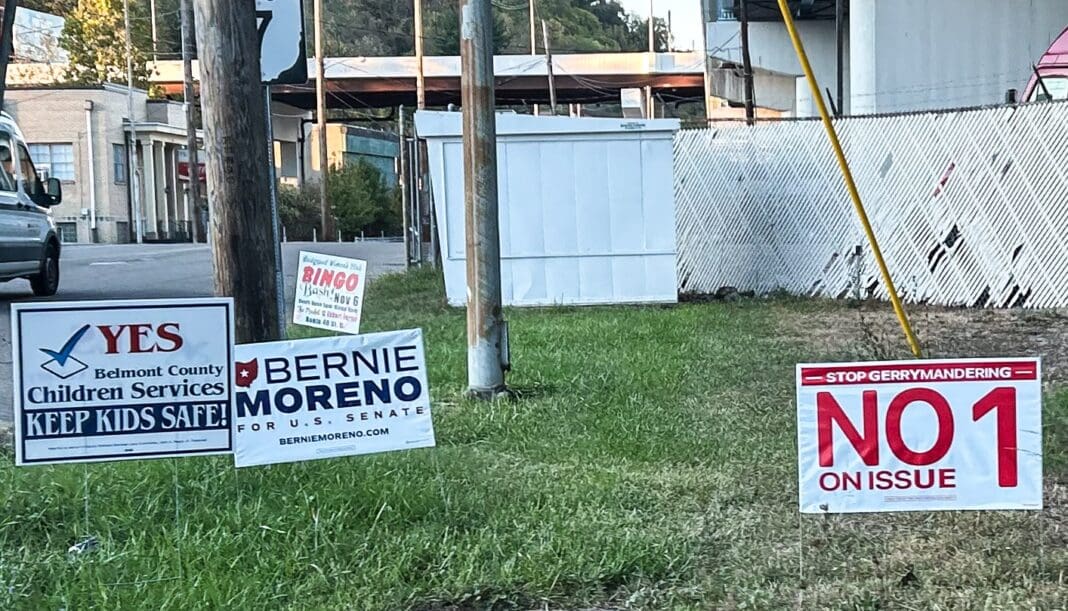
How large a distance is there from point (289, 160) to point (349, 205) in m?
11.2

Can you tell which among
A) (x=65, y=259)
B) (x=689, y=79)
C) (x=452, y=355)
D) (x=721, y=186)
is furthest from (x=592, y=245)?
(x=689, y=79)

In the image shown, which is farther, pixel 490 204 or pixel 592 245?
pixel 592 245

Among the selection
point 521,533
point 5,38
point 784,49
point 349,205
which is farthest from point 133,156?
point 521,533

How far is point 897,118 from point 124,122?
45.4 m

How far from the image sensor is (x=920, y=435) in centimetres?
459

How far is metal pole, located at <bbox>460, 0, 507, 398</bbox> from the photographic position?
8.70m

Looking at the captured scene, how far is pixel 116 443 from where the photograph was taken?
206 inches

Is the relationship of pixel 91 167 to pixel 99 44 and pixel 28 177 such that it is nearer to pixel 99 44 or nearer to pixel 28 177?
pixel 99 44

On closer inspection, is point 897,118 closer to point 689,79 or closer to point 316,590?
point 316,590

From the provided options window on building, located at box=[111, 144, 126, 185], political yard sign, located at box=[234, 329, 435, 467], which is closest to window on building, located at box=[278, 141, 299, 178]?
window on building, located at box=[111, 144, 126, 185]

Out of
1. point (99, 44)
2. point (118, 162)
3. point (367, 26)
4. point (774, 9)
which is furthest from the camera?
point (367, 26)

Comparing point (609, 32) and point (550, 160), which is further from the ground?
point (609, 32)

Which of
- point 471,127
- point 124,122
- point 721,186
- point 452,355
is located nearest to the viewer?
point 471,127

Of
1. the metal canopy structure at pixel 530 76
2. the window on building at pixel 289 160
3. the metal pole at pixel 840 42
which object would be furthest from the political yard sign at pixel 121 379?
the window on building at pixel 289 160
